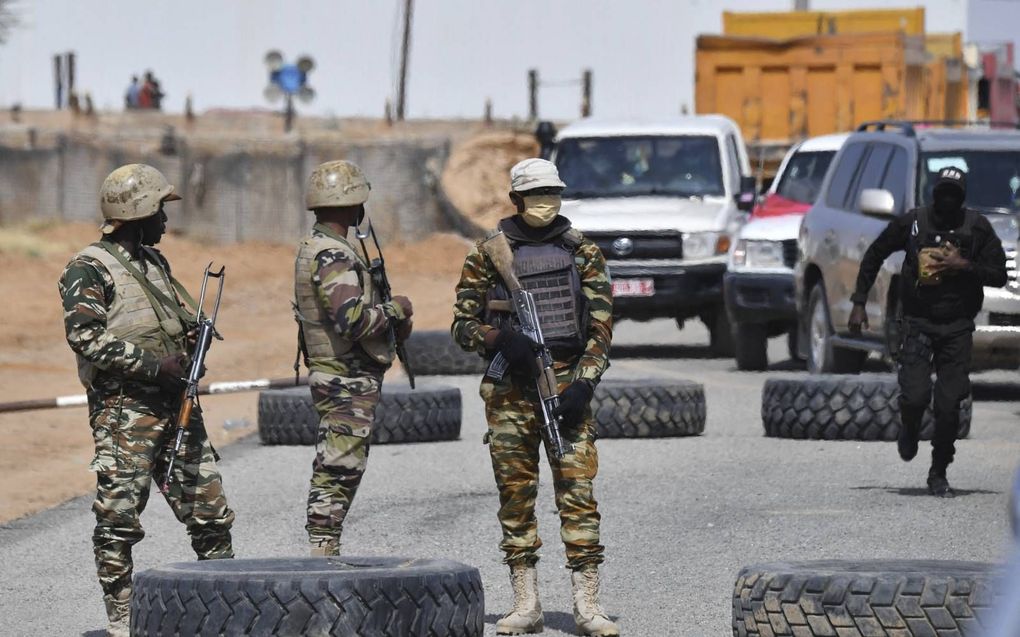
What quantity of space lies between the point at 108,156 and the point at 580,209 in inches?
697

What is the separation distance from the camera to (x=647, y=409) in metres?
13.1

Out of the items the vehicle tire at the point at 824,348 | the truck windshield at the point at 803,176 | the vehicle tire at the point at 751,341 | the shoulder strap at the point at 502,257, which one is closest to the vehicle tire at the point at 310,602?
the shoulder strap at the point at 502,257

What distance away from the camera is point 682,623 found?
24.1ft

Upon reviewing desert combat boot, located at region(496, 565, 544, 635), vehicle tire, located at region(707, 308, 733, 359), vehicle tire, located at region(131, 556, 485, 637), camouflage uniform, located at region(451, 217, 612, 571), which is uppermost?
camouflage uniform, located at region(451, 217, 612, 571)

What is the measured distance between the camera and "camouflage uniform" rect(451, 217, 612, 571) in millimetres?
7137

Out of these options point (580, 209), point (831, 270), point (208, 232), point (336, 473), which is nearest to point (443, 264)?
point (208, 232)

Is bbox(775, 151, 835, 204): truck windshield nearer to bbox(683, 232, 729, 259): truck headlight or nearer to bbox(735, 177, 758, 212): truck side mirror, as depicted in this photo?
bbox(735, 177, 758, 212): truck side mirror

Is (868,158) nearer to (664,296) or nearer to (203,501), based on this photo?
(664,296)

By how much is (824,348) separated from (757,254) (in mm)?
2109

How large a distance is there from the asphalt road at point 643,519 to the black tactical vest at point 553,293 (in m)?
1.03

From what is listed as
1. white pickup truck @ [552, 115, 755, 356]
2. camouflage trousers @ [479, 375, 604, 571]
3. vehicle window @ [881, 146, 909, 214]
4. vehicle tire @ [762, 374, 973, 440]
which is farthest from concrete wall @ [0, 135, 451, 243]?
camouflage trousers @ [479, 375, 604, 571]

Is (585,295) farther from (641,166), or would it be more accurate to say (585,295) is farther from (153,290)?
(641,166)

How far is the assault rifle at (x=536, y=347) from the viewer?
709cm

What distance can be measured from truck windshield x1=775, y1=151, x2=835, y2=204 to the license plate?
4.86ft
